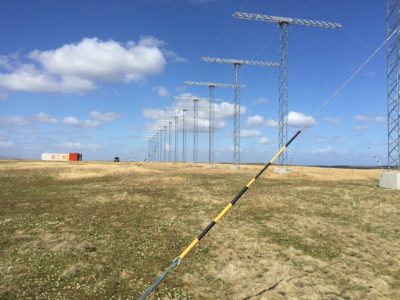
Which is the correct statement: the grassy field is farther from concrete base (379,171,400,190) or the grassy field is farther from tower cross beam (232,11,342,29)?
tower cross beam (232,11,342,29)

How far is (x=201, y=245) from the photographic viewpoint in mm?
21078

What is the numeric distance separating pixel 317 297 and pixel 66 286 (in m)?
10.5

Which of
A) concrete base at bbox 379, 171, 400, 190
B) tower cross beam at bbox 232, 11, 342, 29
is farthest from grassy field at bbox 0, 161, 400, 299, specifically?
tower cross beam at bbox 232, 11, 342, 29

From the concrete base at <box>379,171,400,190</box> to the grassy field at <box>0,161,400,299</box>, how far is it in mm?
4568

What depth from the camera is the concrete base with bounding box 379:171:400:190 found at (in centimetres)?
3688

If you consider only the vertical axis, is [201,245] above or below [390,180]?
below

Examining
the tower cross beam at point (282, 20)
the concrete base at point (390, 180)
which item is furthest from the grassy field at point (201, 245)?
the tower cross beam at point (282, 20)

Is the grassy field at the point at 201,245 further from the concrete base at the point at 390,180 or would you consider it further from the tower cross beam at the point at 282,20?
the tower cross beam at the point at 282,20

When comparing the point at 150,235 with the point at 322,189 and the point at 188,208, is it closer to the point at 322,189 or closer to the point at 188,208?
the point at 188,208

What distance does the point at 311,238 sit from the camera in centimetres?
2266

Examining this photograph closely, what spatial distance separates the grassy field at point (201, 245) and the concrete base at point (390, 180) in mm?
4568

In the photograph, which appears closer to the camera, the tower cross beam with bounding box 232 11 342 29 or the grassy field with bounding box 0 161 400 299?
the grassy field with bounding box 0 161 400 299

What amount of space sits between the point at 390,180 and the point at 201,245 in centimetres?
2563

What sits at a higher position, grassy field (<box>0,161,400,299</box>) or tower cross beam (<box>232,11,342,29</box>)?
tower cross beam (<box>232,11,342,29</box>)
